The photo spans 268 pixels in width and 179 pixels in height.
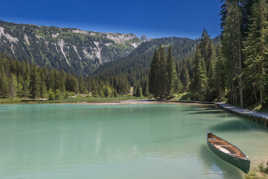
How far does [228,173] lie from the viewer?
415 inches

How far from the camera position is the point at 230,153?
39.5ft

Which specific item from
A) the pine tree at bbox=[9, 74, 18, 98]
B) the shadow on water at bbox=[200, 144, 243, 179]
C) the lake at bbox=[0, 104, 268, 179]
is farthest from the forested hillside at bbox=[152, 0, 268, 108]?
the pine tree at bbox=[9, 74, 18, 98]

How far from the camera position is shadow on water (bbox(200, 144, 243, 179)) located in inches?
407

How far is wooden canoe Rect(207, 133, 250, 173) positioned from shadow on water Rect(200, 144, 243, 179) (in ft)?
0.85

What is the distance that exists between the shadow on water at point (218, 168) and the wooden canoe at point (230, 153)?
26 centimetres

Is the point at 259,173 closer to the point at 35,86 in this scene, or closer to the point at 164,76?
the point at 164,76

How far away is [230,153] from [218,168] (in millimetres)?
1283

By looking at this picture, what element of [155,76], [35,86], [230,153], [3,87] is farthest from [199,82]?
[3,87]

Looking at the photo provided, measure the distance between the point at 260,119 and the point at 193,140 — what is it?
10.1 metres

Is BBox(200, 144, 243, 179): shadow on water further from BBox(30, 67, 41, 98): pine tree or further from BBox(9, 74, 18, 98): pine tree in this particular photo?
BBox(9, 74, 18, 98): pine tree

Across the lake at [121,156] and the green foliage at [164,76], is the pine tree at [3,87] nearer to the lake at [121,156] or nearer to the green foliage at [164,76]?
the green foliage at [164,76]

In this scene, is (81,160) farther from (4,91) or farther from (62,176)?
(4,91)

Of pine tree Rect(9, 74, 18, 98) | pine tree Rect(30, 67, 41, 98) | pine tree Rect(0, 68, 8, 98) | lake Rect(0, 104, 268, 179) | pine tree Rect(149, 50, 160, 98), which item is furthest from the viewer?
pine tree Rect(30, 67, 41, 98)

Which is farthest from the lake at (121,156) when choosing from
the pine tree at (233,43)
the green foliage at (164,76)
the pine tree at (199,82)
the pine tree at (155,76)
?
the pine tree at (155,76)
